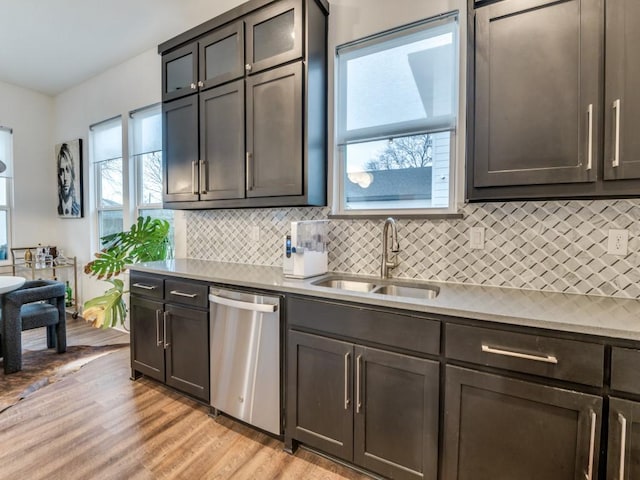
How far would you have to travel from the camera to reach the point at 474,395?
130 centimetres

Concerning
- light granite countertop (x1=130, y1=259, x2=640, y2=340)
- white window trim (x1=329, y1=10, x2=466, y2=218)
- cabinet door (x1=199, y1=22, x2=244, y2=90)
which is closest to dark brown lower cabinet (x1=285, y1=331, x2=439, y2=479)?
light granite countertop (x1=130, y1=259, x2=640, y2=340)

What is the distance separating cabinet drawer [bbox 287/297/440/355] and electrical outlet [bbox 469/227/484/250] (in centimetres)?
70

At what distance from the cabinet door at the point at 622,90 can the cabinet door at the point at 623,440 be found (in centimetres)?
86

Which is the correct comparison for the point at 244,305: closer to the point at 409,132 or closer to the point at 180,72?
the point at 409,132

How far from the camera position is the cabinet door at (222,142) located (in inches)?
90.9

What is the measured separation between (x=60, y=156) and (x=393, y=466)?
548cm

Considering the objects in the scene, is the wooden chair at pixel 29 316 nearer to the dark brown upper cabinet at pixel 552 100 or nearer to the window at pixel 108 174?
the window at pixel 108 174

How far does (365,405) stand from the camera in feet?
5.09

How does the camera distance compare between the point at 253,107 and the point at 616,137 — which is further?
the point at 253,107

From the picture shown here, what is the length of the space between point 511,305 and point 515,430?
48 centimetres

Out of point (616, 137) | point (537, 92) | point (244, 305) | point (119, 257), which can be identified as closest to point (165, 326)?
point (244, 305)

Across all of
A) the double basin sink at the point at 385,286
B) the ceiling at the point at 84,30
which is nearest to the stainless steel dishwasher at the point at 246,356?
the double basin sink at the point at 385,286

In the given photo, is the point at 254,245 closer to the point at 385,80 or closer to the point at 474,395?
the point at 385,80

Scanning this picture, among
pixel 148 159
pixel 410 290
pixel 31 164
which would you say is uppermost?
pixel 31 164
